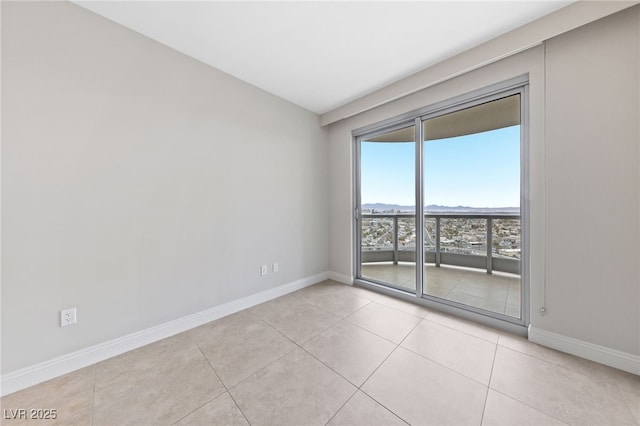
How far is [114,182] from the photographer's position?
1.74 metres

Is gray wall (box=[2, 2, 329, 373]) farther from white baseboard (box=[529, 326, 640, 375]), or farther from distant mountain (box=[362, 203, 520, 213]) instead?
white baseboard (box=[529, 326, 640, 375])

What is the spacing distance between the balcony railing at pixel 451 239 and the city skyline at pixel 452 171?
0.19m

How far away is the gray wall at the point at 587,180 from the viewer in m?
1.51

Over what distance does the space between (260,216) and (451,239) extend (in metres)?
2.38

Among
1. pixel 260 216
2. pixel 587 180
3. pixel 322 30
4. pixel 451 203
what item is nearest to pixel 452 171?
pixel 451 203

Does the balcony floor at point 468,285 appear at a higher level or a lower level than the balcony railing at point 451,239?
lower

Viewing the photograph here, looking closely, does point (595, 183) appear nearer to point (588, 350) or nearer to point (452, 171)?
point (452, 171)

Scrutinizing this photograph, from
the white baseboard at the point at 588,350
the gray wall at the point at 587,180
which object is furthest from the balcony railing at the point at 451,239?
the white baseboard at the point at 588,350

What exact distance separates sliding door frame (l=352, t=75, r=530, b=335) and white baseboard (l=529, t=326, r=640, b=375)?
0.13 m

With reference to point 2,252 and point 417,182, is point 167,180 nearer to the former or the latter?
point 2,252

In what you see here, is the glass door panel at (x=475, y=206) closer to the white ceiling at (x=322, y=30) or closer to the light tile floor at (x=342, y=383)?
the light tile floor at (x=342, y=383)

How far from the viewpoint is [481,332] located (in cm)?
201

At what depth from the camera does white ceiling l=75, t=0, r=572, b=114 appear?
163 cm

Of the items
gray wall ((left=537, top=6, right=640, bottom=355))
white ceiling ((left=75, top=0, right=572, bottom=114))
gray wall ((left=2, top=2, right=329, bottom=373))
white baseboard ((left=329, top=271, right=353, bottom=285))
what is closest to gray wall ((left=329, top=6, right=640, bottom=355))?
gray wall ((left=537, top=6, right=640, bottom=355))
